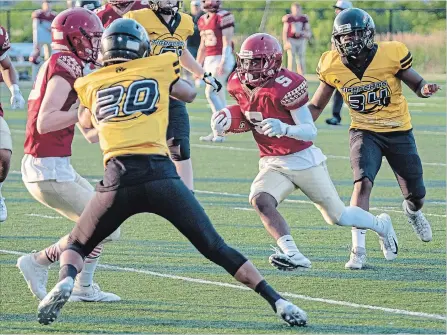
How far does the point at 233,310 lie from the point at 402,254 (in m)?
2.07

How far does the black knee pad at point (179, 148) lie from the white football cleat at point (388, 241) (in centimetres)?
217

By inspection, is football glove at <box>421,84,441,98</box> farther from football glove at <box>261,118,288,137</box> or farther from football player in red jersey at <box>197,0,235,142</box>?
football player in red jersey at <box>197,0,235,142</box>

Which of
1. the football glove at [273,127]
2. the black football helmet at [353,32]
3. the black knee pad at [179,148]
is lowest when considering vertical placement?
the black knee pad at [179,148]

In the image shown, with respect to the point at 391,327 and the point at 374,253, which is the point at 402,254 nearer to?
the point at 374,253

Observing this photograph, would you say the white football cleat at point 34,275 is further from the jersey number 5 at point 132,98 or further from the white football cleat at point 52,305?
the jersey number 5 at point 132,98

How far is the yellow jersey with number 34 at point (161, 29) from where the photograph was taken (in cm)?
866

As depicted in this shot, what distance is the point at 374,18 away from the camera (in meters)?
32.2

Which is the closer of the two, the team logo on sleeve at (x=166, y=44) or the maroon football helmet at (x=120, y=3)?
the team logo on sleeve at (x=166, y=44)

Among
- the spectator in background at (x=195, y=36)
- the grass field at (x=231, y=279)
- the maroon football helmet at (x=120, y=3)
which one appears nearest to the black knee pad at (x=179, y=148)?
the grass field at (x=231, y=279)

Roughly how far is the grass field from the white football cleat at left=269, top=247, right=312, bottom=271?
0.15m

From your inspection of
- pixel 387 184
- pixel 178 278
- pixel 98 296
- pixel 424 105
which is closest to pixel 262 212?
pixel 178 278

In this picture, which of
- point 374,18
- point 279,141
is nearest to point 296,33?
point 374,18

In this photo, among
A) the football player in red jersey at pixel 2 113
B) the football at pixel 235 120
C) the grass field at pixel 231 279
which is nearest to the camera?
the grass field at pixel 231 279

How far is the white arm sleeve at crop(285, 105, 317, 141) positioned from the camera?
6.31 metres
